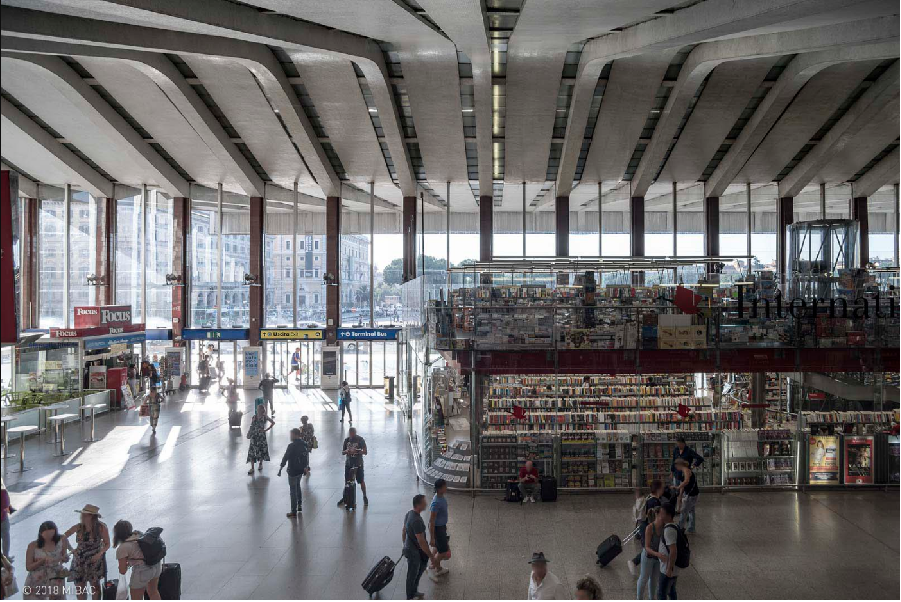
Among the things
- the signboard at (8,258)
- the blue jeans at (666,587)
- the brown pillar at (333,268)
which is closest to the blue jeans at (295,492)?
the blue jeans at (666,587)

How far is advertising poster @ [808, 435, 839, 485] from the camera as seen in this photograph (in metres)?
10.7

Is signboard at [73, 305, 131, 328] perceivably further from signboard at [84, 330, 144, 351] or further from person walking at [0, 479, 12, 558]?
person walking at [0, 479, 12, 558]

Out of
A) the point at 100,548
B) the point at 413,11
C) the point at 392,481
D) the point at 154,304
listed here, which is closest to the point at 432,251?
the point at 154,304

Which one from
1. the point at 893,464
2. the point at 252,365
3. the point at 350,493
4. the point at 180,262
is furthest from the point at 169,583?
the point at 180,262

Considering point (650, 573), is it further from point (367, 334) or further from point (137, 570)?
point (367, 334)

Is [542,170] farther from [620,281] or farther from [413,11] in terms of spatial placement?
[413,11]

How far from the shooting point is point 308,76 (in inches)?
680

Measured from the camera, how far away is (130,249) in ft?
84.1

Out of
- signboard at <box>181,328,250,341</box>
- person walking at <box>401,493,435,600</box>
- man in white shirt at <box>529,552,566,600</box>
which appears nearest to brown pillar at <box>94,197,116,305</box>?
signboard at <box>181,328,250,341</box>

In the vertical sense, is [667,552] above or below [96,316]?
below

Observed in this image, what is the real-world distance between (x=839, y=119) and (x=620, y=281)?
9.89m

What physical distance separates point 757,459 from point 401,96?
13.9 meters

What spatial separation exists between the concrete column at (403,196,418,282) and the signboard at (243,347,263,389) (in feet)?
21.3

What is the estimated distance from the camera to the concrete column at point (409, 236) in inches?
1012
